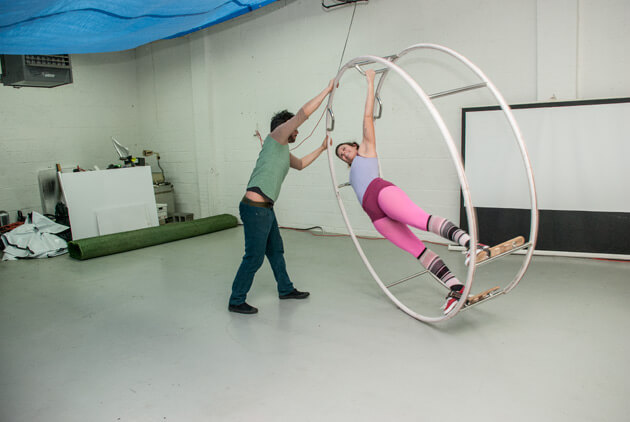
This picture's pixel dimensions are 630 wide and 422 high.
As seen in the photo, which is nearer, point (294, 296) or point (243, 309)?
point (243, 309)

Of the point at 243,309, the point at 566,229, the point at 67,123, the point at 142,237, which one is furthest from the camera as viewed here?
the point at 67,123

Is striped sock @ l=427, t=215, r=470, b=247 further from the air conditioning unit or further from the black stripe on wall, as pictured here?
the air conditioning unit

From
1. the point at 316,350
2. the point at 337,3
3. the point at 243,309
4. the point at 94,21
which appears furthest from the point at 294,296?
the point at 337,3

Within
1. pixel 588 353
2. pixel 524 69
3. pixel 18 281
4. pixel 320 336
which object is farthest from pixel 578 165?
pixel 18 281

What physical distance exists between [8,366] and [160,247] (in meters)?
2.91

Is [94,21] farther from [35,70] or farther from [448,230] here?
[448,230]

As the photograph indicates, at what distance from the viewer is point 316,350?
2719 millimetres

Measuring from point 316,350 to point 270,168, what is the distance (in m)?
1.30

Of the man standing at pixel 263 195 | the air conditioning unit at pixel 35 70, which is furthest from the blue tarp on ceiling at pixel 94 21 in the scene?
the man standing at pixel 263 195

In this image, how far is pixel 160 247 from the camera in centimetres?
552

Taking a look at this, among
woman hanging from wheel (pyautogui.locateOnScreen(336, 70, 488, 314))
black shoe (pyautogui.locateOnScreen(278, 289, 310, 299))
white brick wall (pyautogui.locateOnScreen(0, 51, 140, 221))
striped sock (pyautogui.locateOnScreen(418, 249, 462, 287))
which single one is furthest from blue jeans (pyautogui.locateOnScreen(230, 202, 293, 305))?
white brick wall (pyautogui.locateOnScreen(0, 51, 140, 221))

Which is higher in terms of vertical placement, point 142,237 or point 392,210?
point 392,210

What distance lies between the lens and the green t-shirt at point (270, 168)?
3.14 meters

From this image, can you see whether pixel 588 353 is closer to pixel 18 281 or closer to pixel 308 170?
pixel 308 170
